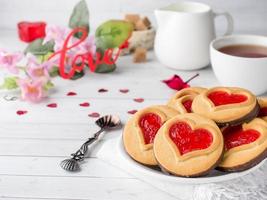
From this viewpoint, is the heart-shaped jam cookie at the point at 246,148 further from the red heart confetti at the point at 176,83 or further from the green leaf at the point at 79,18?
the green leaf at the point at 79,18

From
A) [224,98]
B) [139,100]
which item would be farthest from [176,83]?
[224,98]

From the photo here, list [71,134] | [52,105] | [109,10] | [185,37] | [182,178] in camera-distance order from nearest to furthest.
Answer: [182,178], [71,134], [52,105], [185,37], [109,10]

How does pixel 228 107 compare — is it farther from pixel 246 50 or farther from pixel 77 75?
pixel 77 75

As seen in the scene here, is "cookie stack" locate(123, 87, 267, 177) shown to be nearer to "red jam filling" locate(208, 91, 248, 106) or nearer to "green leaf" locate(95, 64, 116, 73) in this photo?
"red jam filling" locate(208, 91, 248, 106)

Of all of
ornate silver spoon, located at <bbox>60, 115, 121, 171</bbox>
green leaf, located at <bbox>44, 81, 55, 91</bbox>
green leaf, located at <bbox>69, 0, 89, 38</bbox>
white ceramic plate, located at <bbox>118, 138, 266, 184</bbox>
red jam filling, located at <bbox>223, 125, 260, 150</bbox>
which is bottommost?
ornate silver spoon, located at <bbox>60, 115, 121, 171</bbox>

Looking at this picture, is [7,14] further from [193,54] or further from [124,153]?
[124,153]

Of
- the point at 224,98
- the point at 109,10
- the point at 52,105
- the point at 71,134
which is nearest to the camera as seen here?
the point at 224,98

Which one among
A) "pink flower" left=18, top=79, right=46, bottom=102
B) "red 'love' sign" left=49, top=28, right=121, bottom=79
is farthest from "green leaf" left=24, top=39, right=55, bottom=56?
"pink flower" left=18, top=79, right=46, bottom=102
